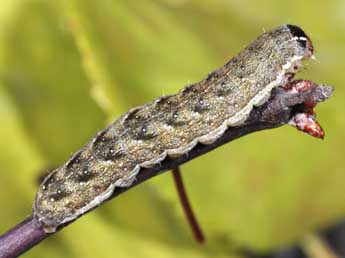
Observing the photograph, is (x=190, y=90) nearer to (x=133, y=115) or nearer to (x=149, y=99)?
(x=133, y=115)

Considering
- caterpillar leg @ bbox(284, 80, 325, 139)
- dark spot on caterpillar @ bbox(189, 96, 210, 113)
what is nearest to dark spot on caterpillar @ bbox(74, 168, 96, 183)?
dark spot on caterpillar @ bbox(189, 96, 210, 113)

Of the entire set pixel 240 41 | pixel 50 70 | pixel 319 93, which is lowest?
pixel 319 93

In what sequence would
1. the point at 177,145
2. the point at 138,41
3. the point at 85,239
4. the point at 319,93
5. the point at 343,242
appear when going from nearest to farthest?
the point at 319,93
the point at 177,145
the point at 138,41
the point at 85,239
the point at 343,242

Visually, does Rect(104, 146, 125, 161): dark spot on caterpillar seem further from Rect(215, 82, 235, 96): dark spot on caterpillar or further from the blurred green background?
the blurred green background

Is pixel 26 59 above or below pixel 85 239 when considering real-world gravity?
above

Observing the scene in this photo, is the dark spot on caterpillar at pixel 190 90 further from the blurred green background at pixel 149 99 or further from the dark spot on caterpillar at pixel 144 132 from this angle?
the blurred green background at pixel 149 99

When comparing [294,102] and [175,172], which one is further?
[175,172]

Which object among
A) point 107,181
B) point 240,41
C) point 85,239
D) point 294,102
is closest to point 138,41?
point 240,41

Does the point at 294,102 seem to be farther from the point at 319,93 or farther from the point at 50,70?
the point at 50,70

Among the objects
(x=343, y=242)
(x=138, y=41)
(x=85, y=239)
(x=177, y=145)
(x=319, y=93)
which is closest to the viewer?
(x=319, y=93)
